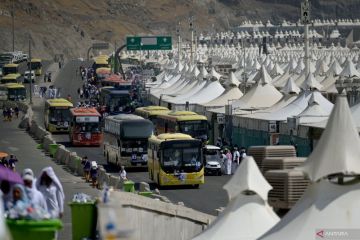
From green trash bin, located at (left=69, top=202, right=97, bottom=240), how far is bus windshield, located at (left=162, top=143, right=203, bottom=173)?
85.2ft

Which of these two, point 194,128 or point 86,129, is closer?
point 194,128

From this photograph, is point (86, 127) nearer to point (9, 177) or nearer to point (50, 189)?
point (50, 189)

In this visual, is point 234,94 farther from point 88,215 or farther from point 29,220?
point 29,220

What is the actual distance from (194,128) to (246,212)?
1414 inches

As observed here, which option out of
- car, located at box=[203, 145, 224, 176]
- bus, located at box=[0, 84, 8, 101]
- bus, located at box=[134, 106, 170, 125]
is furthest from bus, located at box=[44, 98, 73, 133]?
bus, located at box=[0, 84, 8, 101]

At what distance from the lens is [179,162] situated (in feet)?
153

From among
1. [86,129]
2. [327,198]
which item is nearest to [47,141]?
[86,129]

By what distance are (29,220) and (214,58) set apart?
149 m

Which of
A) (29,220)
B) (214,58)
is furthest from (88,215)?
(214,58)

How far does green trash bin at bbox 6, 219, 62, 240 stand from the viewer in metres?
13.9

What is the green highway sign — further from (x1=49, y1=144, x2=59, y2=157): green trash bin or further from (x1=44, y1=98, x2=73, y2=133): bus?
(x1=49, y1=144, x2=59, y2=157): green trash bin

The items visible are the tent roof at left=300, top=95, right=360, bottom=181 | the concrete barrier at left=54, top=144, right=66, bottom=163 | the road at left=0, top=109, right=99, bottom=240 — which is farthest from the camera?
the concrete barrier at left=54, top=144, right=66, bottom=163

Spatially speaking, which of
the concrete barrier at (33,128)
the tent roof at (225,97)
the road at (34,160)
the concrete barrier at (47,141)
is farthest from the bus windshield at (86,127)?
the concrete barrier at (33,128)

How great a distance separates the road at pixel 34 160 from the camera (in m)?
40.5
